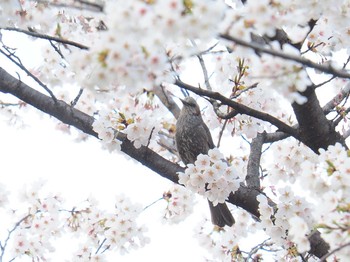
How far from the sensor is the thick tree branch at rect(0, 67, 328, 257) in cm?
358

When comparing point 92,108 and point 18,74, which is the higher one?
point 92,108

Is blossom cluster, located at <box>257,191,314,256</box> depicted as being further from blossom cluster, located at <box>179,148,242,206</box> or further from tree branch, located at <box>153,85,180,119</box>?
tree branch, located at <box>153,85,180,119</box>

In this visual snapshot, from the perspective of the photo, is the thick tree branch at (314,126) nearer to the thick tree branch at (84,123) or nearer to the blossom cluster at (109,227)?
the thick tree branch at (84,123)

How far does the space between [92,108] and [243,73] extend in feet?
7.57

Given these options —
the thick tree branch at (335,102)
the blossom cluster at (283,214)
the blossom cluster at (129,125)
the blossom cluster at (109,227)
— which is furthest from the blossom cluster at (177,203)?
the thick tree branch at (335,102)

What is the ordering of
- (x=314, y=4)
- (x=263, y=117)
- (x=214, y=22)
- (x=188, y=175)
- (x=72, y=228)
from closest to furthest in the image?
1. (x=214, y=22)
2. (x=314, y=4)
3. (x=263, y=117)
4. (x=188, y=175)
5. (x=72, y=228)

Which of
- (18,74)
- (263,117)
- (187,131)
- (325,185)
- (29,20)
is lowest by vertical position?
(325,185)

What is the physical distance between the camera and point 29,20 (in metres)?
2.89

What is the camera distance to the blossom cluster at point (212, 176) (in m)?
3.30

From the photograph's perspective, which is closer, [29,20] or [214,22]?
[214,22]

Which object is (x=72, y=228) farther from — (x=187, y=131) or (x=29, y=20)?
(x=29, y=20)

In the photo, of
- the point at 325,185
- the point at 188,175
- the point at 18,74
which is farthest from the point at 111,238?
the point at 325,185

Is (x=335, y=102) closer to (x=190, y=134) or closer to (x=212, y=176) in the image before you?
(x=212, y=176)

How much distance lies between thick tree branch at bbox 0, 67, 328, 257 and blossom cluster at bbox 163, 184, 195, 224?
0.92m
